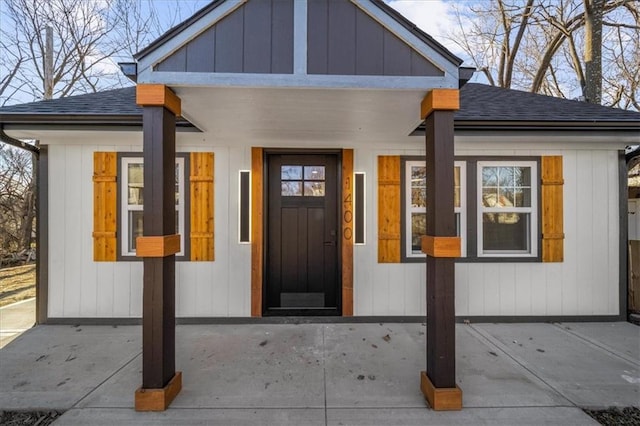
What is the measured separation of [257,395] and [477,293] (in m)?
3.05

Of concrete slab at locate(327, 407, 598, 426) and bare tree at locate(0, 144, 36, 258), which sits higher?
bare tree at locate(0, 144, 36, 258)

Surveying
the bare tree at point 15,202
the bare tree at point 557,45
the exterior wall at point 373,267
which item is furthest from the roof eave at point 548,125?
the bare tree at point 15,202

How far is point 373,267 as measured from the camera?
4062mm

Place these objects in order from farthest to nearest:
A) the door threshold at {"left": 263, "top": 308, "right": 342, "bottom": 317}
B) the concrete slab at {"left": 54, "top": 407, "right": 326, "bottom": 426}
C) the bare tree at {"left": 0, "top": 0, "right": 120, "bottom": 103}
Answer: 1. the bare tree at {"left": 0, "top": 0, "right": 120, "bottom": 103}
2. the door threshold at {"left": 263, "top": 308, "right": 342, "bottom": 317}
3. the concrete slab at {"left": 54, "top": 407, "right": 326, "bottom": 426}

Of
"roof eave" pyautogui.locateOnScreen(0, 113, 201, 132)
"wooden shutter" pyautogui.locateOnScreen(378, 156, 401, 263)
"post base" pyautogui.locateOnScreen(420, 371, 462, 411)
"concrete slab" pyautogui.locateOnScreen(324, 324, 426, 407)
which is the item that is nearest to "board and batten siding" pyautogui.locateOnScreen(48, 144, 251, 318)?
"roof eave" pyautogui.locateOnScreen(0, 113, 201, 132)

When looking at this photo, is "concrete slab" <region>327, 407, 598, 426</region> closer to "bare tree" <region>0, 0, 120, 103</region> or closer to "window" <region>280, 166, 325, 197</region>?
"window" <region>280, 166, 325, 197</region>

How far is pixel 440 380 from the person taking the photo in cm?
227

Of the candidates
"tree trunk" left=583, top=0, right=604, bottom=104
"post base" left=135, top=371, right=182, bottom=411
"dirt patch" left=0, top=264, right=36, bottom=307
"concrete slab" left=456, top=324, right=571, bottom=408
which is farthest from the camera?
"tree trunk" left=583, top=0, right=604, bottom=104

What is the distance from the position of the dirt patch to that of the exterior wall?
76.9 inches

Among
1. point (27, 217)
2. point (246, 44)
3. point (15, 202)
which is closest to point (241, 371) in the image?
point (246, 44)

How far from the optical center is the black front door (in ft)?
13.9

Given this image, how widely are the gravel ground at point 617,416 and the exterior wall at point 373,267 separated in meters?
1.80

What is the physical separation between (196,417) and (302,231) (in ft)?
8.06

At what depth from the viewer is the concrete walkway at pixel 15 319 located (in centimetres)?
356
